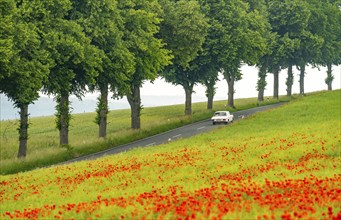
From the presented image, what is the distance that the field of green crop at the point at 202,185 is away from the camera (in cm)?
1102

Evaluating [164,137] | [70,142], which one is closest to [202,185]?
[164,137]

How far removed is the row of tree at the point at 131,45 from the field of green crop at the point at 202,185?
9.60 m

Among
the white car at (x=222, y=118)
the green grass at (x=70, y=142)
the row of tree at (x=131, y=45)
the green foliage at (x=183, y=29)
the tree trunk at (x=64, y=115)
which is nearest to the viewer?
the row of tree at (x=131, y=45)

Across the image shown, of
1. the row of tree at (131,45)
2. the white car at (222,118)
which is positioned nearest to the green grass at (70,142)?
the row of tree at (131,45)

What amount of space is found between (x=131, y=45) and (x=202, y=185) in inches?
1170

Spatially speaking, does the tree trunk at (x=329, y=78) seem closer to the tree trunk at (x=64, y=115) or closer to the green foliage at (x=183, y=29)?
the green foliage at (x=183, y=29)

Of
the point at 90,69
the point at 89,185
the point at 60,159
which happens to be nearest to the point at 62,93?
the point at 90,69

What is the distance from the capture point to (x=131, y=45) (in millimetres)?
44125

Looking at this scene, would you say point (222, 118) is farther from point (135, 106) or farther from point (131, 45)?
point (131, 45)

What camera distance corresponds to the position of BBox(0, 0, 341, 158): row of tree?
109ft

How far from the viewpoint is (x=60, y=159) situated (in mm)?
37219

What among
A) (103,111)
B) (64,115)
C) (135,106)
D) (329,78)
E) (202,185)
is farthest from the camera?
(329,78)

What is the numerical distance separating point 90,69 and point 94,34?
10.2 ft

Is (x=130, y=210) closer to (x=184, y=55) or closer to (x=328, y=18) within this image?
(x=184, y=55)
